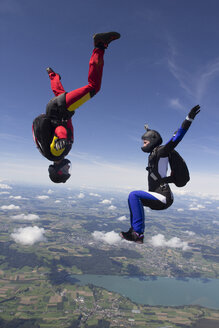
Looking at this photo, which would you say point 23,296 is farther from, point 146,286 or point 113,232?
point 113,232

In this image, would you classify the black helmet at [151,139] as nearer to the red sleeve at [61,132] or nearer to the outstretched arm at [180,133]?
the outstretched arm at [180,133]

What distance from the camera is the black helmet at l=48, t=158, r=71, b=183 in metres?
3.45

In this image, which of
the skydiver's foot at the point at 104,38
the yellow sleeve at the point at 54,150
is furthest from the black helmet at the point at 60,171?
the skydiver's foot at the point at 104,38

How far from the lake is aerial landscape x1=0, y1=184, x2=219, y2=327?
4.57ft

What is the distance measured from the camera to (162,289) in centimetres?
9088

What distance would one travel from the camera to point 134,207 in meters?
3.71

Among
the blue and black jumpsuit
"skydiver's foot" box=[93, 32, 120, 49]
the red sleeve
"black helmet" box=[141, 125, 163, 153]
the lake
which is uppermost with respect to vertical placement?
"skydiver's foot" box=[93, 32, 120, 49]

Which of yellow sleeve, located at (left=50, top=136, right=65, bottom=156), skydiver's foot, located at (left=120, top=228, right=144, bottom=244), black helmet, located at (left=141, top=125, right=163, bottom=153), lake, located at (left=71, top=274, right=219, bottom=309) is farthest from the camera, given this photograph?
lake, located at (left=71, top=274, right=219, bottom=309)

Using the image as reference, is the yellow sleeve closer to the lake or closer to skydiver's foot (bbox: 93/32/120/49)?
skydiver's foot (bbox: 93/32/120/49)

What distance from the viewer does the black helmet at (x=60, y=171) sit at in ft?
11.3

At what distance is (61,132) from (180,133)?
2.13 meters

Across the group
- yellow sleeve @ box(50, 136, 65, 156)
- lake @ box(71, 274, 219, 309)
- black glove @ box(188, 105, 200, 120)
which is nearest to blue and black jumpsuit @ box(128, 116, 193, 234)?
black glove @ box(188, 105, 200, 120)

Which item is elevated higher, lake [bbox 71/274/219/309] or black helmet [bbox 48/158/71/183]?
black helmet [bbox 48/158/71/183]

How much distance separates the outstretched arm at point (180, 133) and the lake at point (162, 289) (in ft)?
314
